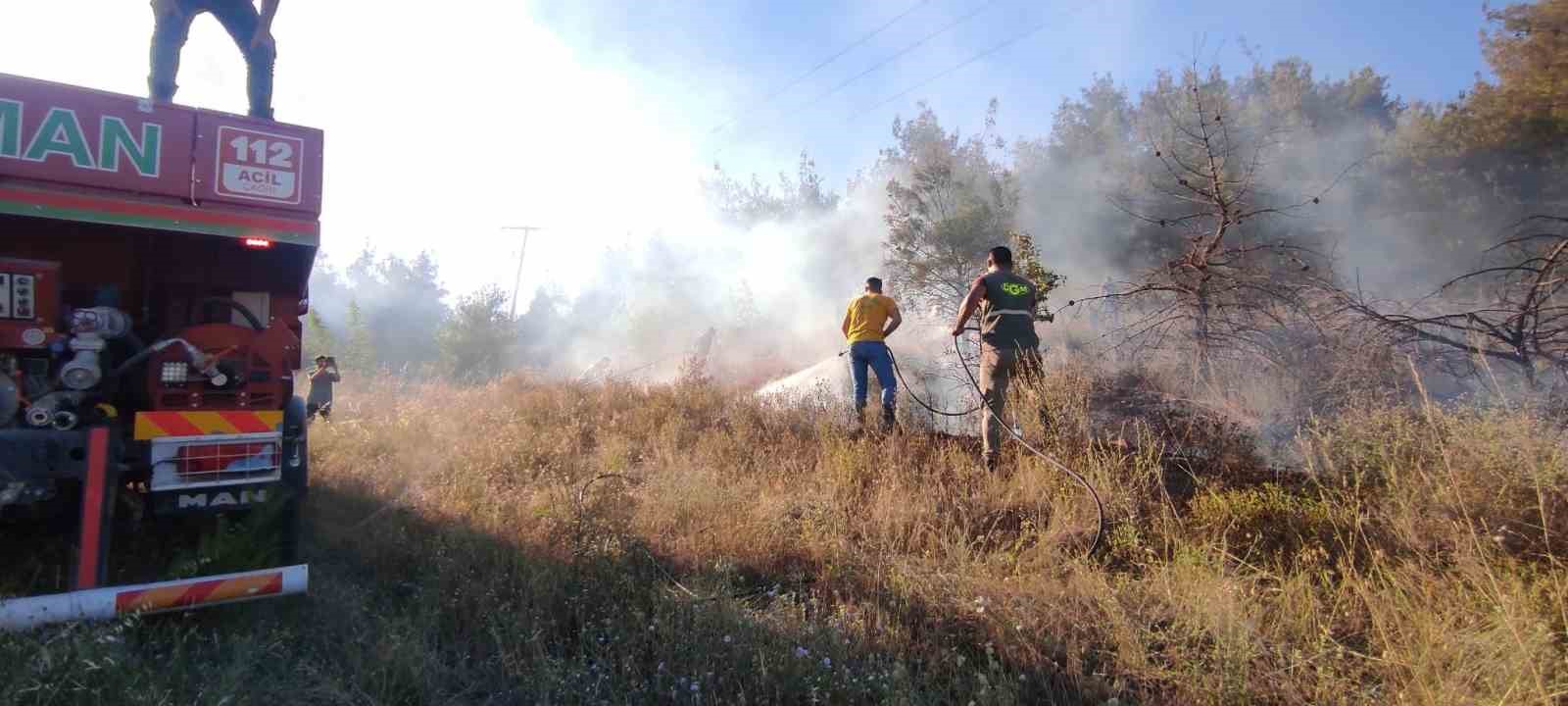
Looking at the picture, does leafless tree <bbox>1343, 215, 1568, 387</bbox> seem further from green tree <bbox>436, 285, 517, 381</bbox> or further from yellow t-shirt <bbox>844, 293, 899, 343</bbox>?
green tree <bbox>436, 285, 517, 381</bbox>

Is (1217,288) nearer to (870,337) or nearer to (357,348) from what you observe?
(870,337)

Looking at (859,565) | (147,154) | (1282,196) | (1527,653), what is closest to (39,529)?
(147,154)

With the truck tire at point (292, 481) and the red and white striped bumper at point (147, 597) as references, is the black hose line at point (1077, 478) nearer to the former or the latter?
the red and white striped bumper at point (147, 597)

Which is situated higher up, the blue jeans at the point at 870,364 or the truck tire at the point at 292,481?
the blue jeans at the point at 870,364

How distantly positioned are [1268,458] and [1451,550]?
5.58ft

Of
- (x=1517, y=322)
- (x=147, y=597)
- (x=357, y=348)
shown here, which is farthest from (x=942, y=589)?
(x=357, y=348)

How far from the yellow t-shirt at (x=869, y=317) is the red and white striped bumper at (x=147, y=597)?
180 inches

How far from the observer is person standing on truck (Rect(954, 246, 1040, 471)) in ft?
18.0

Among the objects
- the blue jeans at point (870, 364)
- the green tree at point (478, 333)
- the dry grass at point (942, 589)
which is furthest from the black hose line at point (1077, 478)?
the green tree at point (478, 333)

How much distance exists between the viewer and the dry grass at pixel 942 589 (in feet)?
9.02

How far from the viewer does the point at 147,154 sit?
326 centimetres

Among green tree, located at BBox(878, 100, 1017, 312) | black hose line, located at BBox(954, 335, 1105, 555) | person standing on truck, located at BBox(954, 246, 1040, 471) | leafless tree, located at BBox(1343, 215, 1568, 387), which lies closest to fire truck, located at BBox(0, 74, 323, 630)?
black hose line, located at BBox(954, 335, 1105, 555)

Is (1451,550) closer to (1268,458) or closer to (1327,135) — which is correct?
(1268,458)

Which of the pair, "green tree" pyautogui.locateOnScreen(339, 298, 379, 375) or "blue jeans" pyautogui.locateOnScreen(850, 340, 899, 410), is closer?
"blue jeans" pyautogui.locateOnScreen(850, 340, 899, 410)
